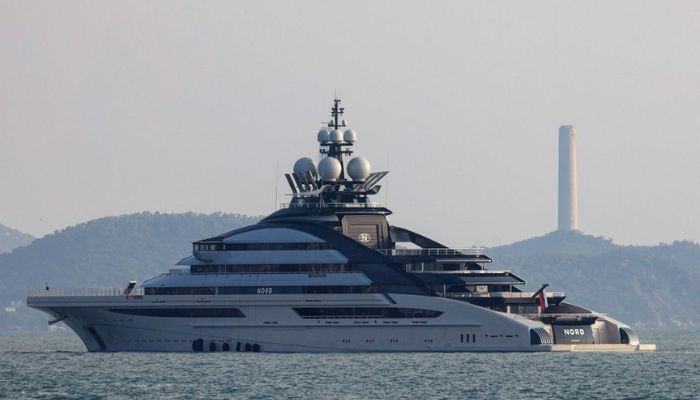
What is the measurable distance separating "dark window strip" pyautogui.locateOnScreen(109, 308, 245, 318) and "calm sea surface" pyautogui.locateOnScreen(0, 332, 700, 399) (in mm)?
2843

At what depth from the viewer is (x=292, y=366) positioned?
101375 mm

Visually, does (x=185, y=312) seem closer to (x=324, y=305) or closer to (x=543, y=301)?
(x=324, y=305)

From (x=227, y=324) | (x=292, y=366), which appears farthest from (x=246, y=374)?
(x=227, y=324)

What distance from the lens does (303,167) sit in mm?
124375

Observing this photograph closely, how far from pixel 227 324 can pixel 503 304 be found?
18.3 meters

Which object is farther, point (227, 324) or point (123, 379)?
point (227, 324)

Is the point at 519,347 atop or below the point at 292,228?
below

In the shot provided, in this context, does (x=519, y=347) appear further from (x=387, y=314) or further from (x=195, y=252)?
(x=195, y=252)

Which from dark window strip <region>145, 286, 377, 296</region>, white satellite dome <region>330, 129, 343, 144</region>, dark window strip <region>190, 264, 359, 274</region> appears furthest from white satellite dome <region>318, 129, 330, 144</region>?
dark window strip <region>145, 286, 377, 296</region>

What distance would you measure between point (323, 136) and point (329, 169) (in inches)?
138

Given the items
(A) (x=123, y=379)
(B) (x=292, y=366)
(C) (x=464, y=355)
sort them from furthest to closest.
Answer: (C) (x=464, y=355), (B) (x=292, y=366), (A) (x=123, y=379)

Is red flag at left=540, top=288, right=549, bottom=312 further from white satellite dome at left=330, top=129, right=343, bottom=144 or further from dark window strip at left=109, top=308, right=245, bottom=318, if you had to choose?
white satellite dome at left=330, top=129, right=343, bottom=144

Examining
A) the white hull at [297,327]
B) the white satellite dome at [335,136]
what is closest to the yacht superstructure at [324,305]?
the white hull at [297,327]

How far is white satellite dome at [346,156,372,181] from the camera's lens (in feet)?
403
